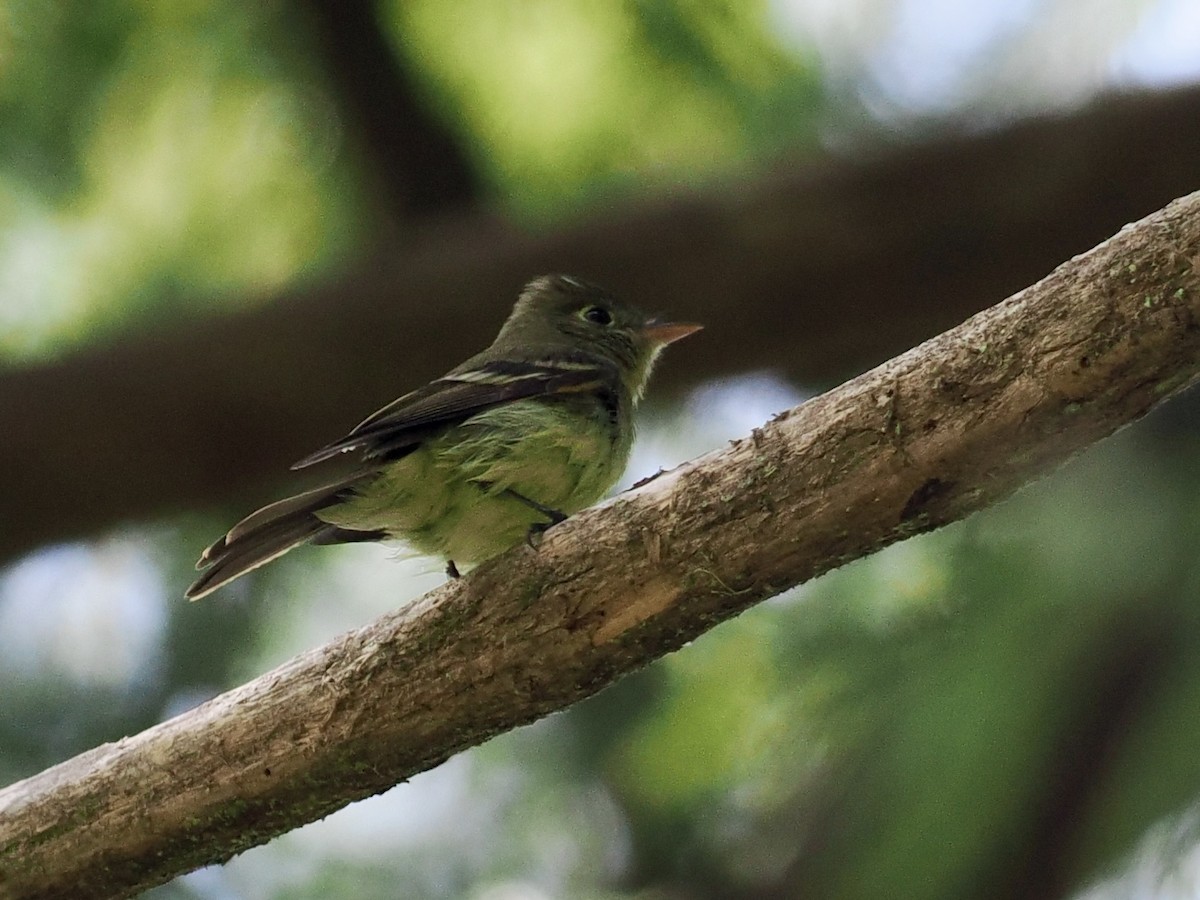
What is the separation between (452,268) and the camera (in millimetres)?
5867

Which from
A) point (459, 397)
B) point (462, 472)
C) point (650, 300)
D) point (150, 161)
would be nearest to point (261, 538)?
point (462, 472)

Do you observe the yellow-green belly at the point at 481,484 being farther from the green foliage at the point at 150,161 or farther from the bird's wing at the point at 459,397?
the green foliage at the point at 150,161

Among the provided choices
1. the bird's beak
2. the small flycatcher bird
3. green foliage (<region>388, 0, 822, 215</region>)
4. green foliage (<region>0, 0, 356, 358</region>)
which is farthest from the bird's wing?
green foliage (<region>0, 0, 356, 358</region>)

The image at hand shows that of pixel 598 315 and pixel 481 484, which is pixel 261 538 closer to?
pixel 481 484

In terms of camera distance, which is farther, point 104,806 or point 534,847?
point 534,847

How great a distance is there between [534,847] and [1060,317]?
12.0ft

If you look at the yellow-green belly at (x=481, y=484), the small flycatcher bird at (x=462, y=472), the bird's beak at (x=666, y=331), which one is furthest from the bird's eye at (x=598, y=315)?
the yellow-green belly at (x=481, y=484)

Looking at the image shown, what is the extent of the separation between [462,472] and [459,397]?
242 millimetres

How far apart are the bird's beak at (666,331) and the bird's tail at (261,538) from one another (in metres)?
1.42

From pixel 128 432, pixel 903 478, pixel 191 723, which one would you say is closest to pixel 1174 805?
pixel 903 478

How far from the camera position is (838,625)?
3.85 meters

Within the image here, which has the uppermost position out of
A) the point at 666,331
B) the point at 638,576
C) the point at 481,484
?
the point at 666,331

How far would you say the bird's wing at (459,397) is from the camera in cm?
383

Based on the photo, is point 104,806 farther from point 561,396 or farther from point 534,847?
point 534,847
